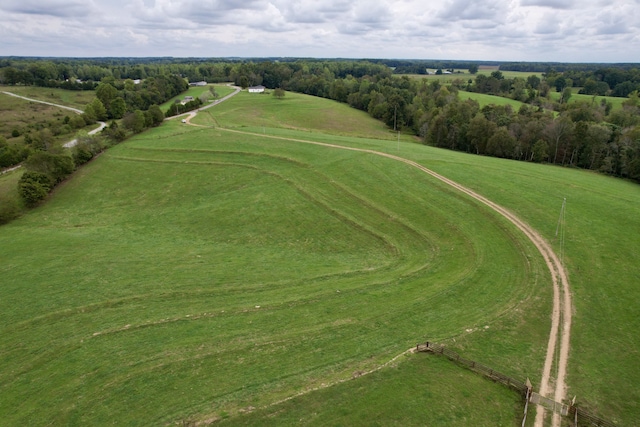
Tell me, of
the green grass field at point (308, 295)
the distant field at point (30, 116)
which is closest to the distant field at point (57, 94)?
the distant field at point (30, 116)

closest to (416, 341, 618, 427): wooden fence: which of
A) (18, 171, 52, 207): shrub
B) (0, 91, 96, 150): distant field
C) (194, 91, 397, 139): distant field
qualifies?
(18, 171, 52, 207): shrub

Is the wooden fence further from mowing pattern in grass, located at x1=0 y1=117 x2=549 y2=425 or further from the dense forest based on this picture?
the dense forest

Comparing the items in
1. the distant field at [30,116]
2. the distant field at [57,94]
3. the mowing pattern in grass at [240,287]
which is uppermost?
the distant field at [57,94]

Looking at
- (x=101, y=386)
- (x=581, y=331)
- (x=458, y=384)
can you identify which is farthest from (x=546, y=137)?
(x=101, y=386)

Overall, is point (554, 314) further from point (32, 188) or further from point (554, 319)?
point (32, 188)

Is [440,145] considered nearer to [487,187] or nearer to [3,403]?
[487,187]

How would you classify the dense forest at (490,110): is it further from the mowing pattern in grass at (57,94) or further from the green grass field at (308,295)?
the green grass field at (308,295)
